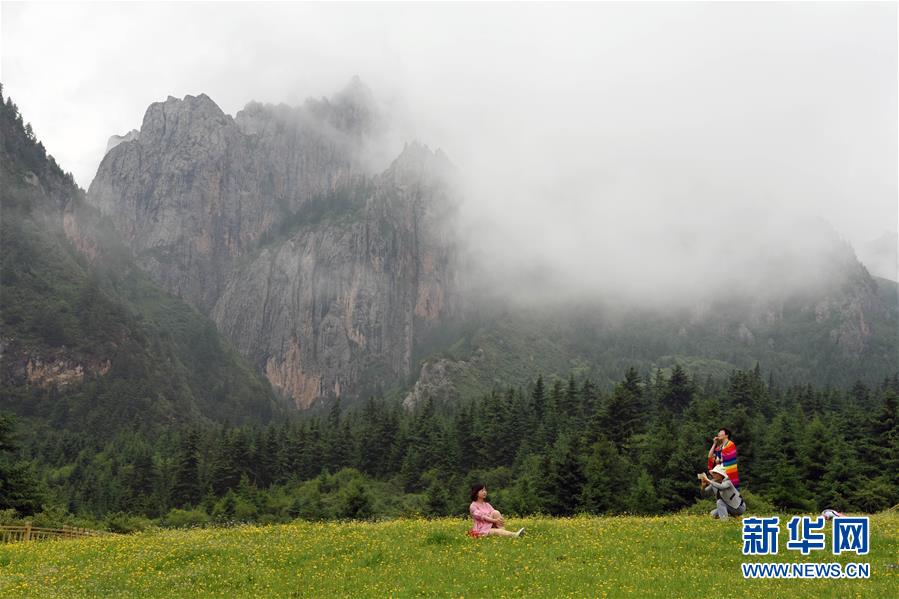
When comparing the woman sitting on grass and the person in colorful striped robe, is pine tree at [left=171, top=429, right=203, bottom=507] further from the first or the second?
the person in colorful striped robe

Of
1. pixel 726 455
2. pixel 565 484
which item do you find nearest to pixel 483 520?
pixel 726 455

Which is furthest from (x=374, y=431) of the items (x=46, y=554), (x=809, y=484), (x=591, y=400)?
(x=46, y=554)

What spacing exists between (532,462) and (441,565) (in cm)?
7989

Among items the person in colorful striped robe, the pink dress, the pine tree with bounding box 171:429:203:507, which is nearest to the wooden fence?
the pink dress

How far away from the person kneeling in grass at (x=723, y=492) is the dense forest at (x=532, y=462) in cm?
2503

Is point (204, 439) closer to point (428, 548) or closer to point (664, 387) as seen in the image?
point (664, 387)

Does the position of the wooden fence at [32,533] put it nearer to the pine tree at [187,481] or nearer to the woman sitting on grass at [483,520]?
the woman sitting on grass at [483,520]

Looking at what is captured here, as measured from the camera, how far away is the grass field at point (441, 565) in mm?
19734

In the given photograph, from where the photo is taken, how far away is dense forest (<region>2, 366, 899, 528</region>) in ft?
217

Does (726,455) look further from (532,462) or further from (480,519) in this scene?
(532,462)

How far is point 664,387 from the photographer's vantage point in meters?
124

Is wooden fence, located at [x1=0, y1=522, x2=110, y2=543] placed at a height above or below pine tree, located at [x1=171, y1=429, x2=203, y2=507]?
above

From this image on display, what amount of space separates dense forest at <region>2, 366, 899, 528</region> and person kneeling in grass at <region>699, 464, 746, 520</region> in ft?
82.1

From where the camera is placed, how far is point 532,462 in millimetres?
100188
